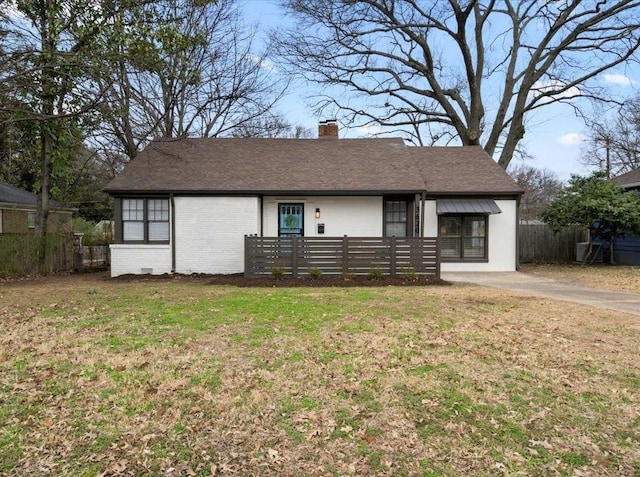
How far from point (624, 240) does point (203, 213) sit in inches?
669

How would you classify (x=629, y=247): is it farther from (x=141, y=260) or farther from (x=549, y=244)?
(x=141, y=260)

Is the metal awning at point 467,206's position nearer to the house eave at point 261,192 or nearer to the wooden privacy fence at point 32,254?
the house eave at point 261,192

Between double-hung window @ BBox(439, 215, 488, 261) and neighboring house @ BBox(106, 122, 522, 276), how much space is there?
0.11ft

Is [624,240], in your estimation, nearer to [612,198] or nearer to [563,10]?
[612,198]

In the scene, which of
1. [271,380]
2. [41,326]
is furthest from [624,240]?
[41,326]

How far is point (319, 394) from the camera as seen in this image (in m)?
4.07

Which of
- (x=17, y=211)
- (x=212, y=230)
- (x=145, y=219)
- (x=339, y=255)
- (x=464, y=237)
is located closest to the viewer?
(x=339, y=255)

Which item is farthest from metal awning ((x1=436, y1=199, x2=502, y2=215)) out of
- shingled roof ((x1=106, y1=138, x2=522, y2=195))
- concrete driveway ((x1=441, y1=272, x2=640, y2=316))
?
concrete driveway ((x1=441, y1=272, x2=640, y2=316))

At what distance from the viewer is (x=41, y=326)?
6.63m

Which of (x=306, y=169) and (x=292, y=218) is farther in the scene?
(x=306, y=169)

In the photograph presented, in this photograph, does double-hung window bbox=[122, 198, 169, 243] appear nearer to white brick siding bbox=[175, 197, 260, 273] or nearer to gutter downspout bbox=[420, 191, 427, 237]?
white brick siding bbox=[175, 197, 260, 273]

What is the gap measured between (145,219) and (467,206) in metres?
10.7

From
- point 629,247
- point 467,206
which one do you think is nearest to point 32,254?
point 467,206

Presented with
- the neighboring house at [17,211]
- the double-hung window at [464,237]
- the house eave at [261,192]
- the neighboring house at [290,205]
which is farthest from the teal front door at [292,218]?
the neighboring house at [17,211]
